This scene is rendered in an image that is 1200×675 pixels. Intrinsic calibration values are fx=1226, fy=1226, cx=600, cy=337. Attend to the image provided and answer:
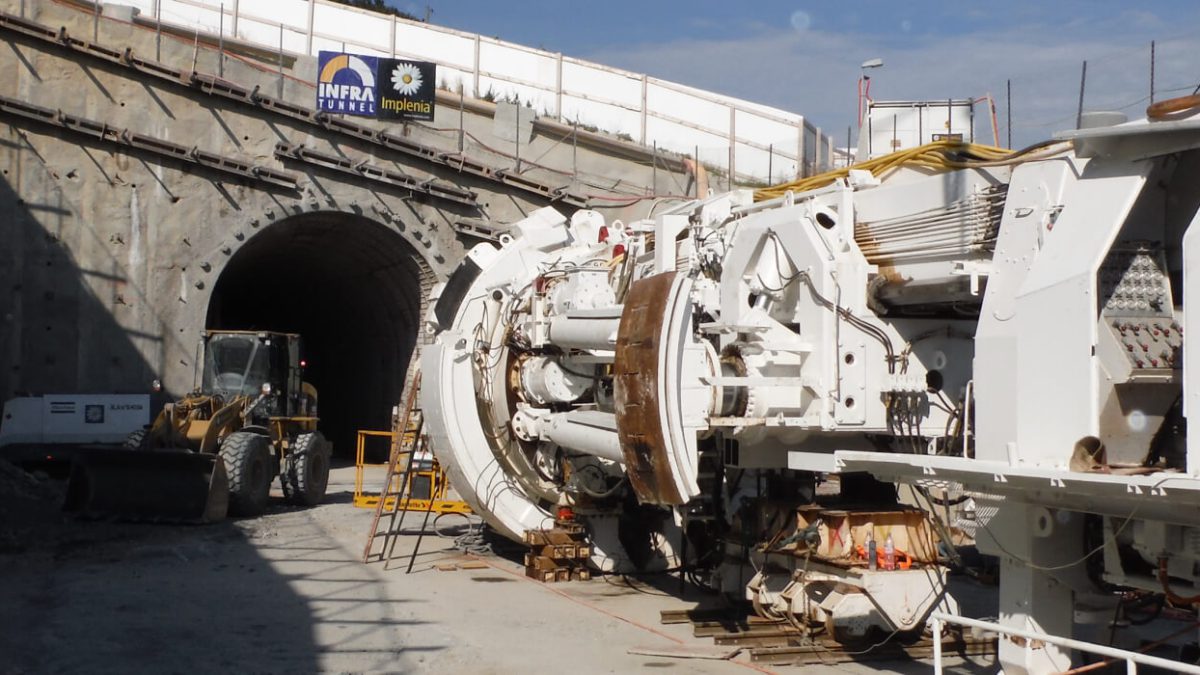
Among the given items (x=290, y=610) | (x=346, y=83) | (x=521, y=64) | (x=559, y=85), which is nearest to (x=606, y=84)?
(x=559, y=85)

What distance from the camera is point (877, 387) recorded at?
7500 mm

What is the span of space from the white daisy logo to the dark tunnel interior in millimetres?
2867

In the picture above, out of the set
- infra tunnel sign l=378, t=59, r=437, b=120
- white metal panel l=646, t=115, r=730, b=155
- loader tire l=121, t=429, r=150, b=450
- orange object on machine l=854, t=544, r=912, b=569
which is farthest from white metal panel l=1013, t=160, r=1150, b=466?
white metal panel l=646, t=115, r=730, b=155

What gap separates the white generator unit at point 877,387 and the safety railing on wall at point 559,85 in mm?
→ 17935

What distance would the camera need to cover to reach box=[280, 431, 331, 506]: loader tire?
17375 mm

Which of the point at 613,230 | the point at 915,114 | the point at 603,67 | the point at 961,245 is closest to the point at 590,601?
the point at 613,230

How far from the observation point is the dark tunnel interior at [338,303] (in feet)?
83.0

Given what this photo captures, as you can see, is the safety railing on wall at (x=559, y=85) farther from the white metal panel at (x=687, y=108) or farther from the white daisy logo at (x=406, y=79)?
the white daisy logo at (x=406, y=79)

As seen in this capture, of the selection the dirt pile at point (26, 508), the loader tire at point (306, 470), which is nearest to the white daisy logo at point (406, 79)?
the loader tire at point (306, 470)

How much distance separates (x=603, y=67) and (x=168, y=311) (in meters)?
12.5

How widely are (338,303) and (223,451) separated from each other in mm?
15181

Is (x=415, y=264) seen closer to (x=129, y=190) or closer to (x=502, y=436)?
(x=129, y=190)

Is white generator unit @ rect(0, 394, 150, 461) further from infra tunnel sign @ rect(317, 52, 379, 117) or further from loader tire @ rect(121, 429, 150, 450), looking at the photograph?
infra tunnel sign @ rect(317, 52, 379, 117)

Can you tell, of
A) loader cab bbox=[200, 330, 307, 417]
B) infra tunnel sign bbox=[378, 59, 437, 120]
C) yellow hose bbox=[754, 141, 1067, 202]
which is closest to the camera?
yellow hose bbox=[754, 141, 1067, 202]
